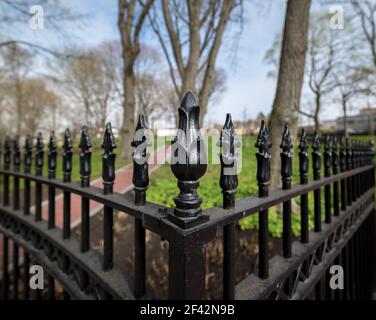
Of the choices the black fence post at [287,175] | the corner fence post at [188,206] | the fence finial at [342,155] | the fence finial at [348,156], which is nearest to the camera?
the corner fence post at [188,206]

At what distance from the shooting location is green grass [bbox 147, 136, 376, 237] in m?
1.45

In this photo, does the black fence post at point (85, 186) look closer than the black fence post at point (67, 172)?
Yes

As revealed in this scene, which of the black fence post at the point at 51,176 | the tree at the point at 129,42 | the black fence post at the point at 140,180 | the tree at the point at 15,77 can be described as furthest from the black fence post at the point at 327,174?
the tree at the point at 15,77

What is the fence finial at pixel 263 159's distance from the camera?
1216 millimetres

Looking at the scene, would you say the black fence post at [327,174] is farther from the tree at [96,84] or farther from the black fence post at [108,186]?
the tree at [96,84]

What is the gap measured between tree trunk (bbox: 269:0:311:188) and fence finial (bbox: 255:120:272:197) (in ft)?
8.09

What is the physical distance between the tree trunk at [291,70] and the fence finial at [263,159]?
2.47 m

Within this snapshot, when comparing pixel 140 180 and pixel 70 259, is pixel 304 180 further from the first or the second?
pixel 70 259

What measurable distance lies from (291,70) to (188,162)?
347 cm

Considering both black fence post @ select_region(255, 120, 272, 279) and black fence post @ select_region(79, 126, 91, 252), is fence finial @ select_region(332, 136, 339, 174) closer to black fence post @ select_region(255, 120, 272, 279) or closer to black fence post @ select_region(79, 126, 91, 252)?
black fence post @ select_region(255, 120, 272, 279)

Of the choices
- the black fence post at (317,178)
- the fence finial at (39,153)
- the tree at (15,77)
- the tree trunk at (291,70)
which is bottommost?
the black fence post at (317,178)

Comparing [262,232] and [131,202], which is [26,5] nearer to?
[131,202]

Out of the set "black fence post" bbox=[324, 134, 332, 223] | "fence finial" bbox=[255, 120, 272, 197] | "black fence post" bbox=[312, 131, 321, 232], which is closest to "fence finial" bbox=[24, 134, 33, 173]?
"fence finial" bbox=[255, 120, 272, 197]

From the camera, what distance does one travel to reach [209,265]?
2590 millimetres
